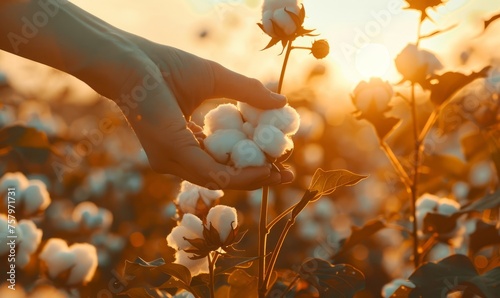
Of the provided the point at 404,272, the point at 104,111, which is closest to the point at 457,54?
the point at 404,272

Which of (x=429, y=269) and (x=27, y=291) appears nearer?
(x=429, y=269)

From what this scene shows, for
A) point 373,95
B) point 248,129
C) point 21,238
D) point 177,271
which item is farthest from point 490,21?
point 21,238

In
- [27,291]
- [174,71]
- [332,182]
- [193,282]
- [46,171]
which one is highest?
[174,71]

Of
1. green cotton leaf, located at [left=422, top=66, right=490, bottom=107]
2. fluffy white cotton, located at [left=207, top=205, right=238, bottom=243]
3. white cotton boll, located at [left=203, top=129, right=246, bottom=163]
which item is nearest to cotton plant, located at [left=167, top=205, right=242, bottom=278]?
fluffy white cotton, located at [left=207, top=205, right=238, bottom=243]

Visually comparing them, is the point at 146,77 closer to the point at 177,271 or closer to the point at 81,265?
the point at 177,271

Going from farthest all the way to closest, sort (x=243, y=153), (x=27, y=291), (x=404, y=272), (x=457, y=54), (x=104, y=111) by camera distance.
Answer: (x=104, y=111) < (x=457, y=54) < (x=404, y=272) < (x=27, y=291) < (x=243, y=153)

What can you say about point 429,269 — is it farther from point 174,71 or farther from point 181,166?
point 174,71
